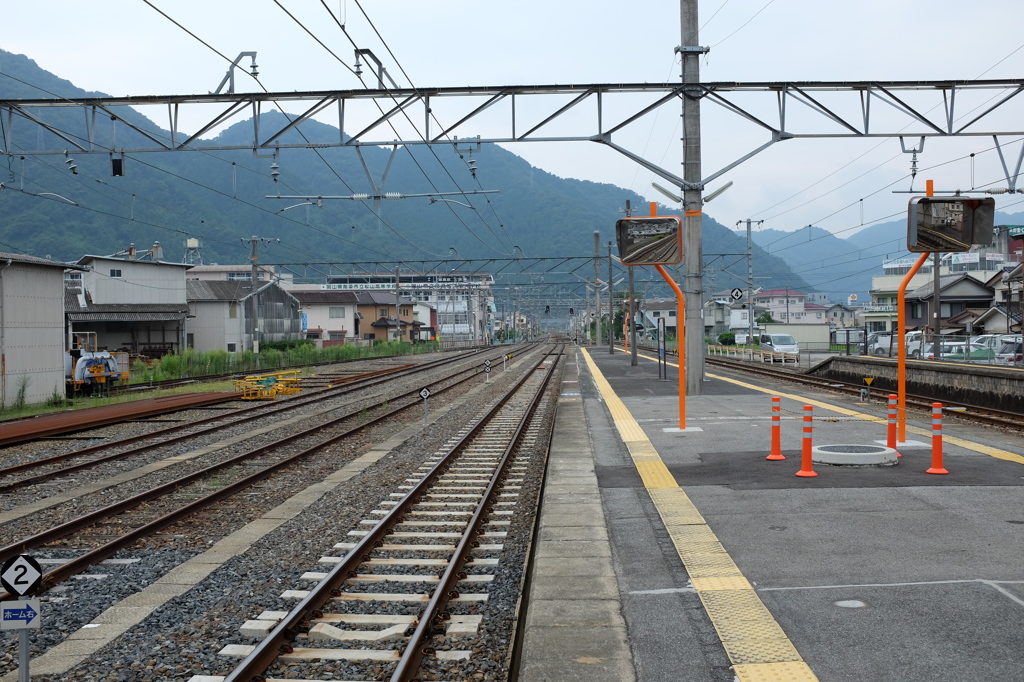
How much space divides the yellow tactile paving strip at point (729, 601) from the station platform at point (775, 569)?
2 cm

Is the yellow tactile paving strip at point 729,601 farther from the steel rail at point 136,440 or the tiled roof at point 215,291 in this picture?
the tiled roof at point 215,291

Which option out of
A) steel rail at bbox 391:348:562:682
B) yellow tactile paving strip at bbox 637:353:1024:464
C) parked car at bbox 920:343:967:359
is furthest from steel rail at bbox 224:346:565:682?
parked car at bbox 920:343:967:359

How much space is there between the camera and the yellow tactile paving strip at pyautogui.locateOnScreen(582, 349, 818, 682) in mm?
5426

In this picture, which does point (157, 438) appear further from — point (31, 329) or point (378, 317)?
point (378, 317)

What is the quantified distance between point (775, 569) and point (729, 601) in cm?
96

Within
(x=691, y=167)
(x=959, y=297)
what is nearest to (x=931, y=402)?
(x=691, y=167)

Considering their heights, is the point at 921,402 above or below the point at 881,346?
below

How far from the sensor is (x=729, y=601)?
666 centimetres

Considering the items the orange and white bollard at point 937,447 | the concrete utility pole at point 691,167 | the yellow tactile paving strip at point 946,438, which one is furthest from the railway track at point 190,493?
the yellow tactile paving strip at point 946,438

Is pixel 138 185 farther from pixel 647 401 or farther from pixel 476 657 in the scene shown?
pixel 476 657

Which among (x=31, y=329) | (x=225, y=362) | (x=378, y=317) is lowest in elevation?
(x=225, y=362)

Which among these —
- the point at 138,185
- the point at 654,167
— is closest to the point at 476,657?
the point at 654,167

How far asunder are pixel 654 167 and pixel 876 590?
16.4 metres

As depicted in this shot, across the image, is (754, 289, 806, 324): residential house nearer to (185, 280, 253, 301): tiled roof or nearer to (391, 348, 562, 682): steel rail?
(185, 280, 253, 301): tiled roof
